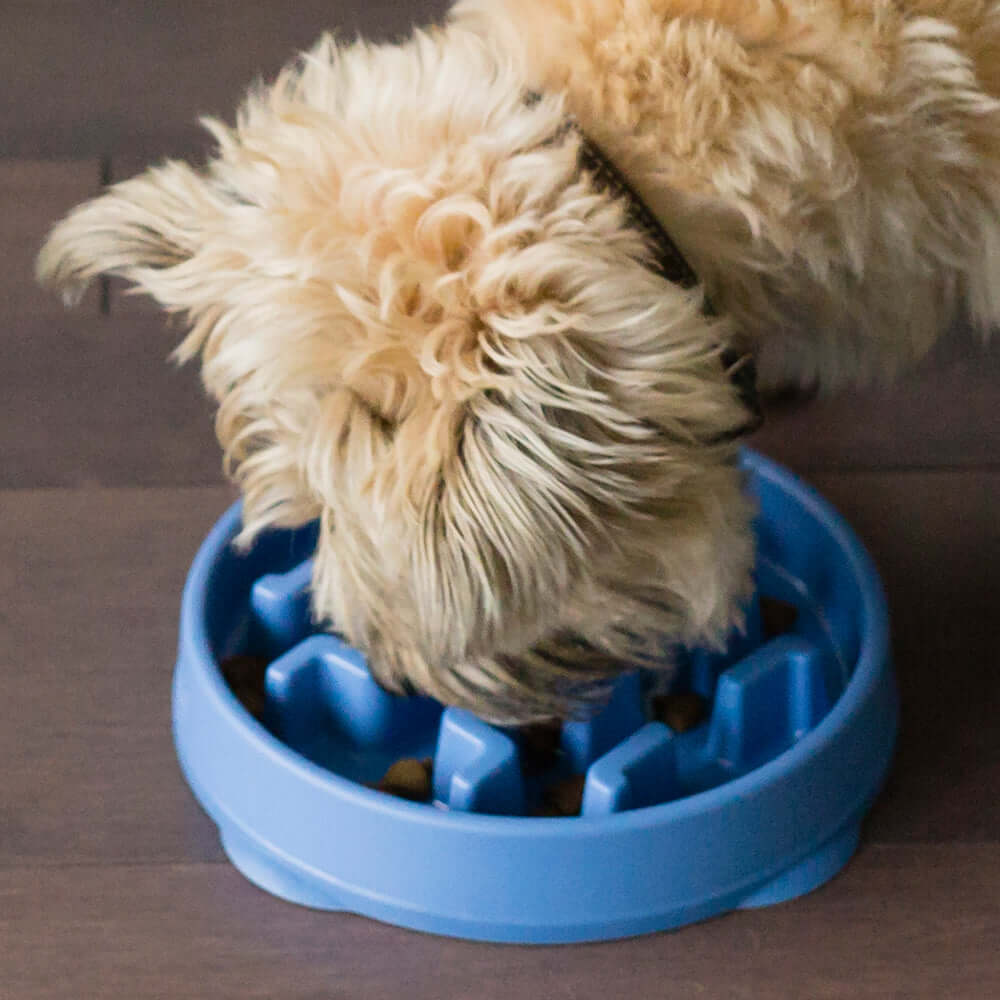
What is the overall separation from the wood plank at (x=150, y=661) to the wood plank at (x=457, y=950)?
5 centimetres

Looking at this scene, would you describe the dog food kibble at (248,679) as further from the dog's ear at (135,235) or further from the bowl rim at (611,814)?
the dog's ear at (135,235)

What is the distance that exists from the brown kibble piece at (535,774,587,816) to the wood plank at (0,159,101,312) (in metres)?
0.99

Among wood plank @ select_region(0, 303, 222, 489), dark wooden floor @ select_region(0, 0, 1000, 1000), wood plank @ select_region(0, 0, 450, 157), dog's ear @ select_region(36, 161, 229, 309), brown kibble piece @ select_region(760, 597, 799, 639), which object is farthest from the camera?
wood plank @ select_region(0, 0, 450, 157)

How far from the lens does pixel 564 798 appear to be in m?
1.22

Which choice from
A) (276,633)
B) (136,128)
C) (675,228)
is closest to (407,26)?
(136,128)

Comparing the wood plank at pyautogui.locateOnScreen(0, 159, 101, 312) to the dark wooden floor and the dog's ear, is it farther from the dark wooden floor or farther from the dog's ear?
the dog's ear

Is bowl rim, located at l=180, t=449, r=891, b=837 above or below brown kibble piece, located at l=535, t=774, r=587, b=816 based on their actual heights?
above

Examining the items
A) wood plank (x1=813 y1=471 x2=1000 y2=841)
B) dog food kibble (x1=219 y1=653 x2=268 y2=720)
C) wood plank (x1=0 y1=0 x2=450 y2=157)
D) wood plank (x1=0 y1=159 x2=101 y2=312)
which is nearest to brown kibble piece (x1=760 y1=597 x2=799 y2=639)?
wood plank (x1=813 y1=471 x2=1000 y2=841)

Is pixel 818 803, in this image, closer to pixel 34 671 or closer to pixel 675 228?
pixel 675 228

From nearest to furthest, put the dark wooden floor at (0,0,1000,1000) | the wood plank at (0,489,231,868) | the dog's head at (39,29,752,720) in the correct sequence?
the dog's head at (39,29,752,720) < the dark wooden floor at (0,0,1000,1000) < the wood plank at (0,489,231,868)

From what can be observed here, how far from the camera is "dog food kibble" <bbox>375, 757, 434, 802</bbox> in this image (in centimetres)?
122

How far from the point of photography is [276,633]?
4.45 feet

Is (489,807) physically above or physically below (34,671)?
above

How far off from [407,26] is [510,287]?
64.5 inches
